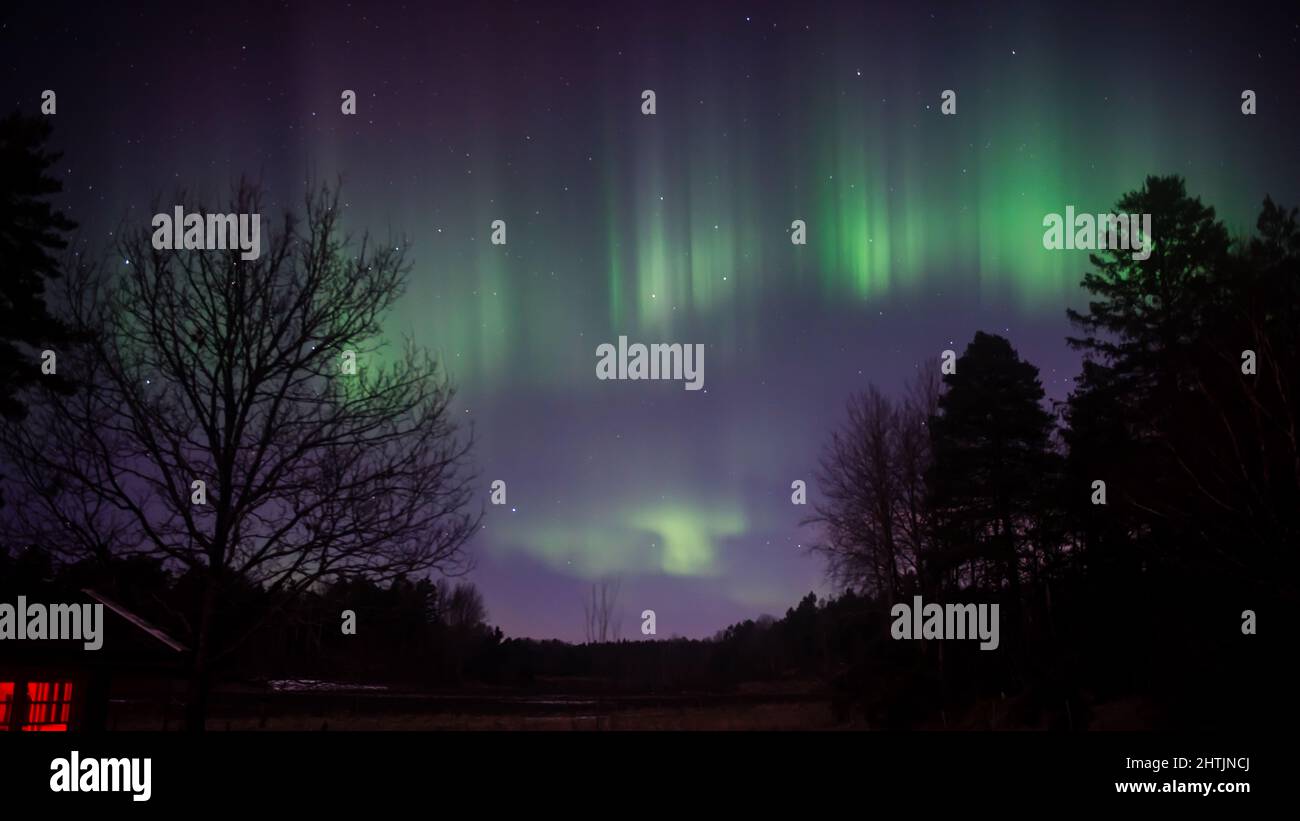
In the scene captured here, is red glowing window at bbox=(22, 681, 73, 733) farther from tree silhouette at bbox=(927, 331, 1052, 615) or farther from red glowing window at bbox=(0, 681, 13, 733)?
tree silhouette at bbox=(927, 331, 1052, 615)

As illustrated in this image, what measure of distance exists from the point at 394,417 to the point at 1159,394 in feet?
89.5

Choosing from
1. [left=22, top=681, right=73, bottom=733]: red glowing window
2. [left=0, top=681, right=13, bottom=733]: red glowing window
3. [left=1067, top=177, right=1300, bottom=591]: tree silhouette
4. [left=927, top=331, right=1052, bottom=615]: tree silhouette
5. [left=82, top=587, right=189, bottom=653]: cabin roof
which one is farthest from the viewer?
[left=927, top=331, right=1052, bottom=615]: tree silhouette

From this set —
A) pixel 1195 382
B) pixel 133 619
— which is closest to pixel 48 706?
pixel 133 619

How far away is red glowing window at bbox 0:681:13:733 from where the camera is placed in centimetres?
1283

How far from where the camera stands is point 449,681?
178ft

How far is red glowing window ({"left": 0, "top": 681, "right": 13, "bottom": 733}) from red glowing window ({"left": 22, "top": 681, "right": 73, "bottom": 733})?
228mm

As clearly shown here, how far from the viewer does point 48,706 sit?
43.4 ft

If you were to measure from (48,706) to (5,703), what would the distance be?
0.57m

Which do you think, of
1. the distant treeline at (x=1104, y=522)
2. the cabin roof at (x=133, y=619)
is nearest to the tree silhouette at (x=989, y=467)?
the distant treeline at (x=1104, y=522)

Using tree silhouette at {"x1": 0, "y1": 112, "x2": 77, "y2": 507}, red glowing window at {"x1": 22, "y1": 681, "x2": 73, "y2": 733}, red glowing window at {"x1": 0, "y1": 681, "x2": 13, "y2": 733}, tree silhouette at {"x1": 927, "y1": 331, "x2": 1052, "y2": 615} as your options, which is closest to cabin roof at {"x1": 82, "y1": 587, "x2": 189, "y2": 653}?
red glowing window at {"x1": 22, "y1": 681, "x2": 73, "y2": 733}

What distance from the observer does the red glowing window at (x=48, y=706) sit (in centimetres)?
1308

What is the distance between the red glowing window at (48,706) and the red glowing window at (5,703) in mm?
228
